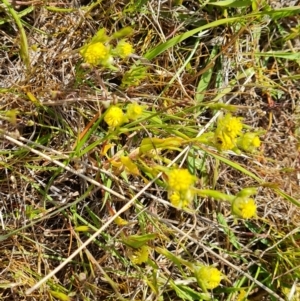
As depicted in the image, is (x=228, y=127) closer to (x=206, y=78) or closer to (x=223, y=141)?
(x=223, y=141)

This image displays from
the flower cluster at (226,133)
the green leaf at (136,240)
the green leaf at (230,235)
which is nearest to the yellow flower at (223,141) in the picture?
the flower cluster at (226,133)

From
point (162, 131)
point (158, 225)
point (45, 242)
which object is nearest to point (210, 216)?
point (158, 225)

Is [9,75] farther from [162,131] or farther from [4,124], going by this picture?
[162,131]

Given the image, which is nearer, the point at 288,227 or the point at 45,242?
the point at 45,242

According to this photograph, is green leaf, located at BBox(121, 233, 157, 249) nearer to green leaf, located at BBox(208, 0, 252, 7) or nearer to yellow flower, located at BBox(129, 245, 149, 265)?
yellow flower, located at BBox(129, 245, 149, 265)

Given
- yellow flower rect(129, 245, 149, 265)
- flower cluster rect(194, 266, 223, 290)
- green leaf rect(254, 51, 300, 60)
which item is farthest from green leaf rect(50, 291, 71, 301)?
green leaf rect(254, 51, 300, 60)

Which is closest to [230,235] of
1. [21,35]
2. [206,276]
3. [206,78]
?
[206,276]
